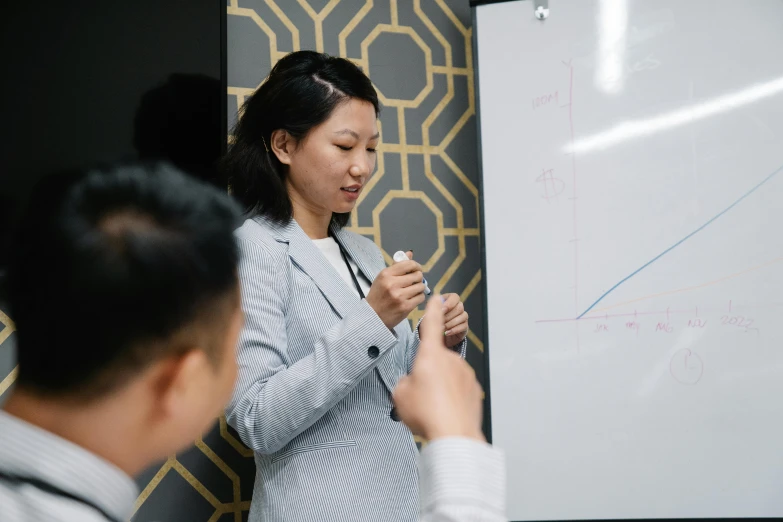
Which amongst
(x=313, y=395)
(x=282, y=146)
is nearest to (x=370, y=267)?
(x=282, y=146)

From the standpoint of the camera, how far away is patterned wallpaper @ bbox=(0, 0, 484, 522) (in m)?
1.89

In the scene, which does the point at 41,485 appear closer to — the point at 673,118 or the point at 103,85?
the point at 103,85

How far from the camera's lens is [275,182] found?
142 cm

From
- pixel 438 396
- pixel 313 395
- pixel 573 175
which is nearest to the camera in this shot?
pixel 438 396

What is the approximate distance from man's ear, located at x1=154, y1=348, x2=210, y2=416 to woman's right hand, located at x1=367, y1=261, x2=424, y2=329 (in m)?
0.61

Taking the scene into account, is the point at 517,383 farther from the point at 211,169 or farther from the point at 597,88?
the point at 211,169

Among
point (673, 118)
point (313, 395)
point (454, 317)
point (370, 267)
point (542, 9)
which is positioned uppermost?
point (542, 9)

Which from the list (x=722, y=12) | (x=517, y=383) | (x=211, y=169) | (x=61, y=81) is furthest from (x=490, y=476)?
(x=722, y=12)

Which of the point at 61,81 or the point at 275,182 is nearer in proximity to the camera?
the point at 275,182

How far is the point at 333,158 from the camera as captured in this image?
1.39 m

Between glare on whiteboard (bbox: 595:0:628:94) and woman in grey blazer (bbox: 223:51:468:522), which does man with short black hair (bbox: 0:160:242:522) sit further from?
glare on whiteboard (bbox: 595:0:628:94)

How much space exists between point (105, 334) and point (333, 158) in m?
0.90

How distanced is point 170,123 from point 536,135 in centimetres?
95

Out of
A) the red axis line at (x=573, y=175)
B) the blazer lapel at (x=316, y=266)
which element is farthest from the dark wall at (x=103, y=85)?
the red axis line at (x=573, y=175)
